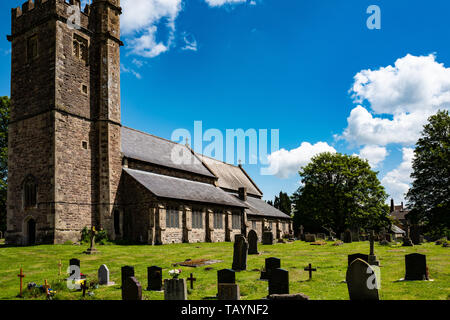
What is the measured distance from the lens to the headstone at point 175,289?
31.4 feet

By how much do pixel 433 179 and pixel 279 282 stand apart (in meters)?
32.3

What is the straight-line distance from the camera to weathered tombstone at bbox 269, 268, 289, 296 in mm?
9734

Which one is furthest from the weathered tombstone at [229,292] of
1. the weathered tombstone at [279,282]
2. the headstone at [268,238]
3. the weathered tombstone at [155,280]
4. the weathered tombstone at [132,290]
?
the headstone at [268,238]

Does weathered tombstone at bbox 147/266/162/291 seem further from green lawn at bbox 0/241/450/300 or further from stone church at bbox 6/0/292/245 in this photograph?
stone church at bbox 6/0/292/245

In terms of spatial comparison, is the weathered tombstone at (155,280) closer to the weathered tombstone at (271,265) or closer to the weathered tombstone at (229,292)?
the weathered tombstone at (229,292)

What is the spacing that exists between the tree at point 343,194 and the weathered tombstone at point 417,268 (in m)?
35.6

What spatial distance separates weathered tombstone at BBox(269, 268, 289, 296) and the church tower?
2048 centimetres

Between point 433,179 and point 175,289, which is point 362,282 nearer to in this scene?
point 175,289

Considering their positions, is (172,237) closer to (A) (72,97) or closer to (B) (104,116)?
(B) (104,116)

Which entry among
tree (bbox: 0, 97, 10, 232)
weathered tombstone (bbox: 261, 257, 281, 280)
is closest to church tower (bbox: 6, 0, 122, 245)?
tree (bbox: 0, 97, 10, 232)
